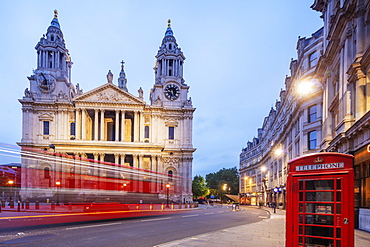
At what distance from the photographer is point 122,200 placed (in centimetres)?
2834

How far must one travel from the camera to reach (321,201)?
683cm

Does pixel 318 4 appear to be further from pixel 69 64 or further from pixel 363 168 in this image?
pixel 69 64

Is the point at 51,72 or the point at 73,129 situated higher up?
the point at 51,72

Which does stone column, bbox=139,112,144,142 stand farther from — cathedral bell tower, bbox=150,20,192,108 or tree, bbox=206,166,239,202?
tree, bbox=206,166,239,202

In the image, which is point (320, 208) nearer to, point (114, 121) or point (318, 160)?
point (318, 160)

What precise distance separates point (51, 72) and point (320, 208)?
67.5 m

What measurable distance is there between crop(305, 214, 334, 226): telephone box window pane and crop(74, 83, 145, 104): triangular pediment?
55152 mm

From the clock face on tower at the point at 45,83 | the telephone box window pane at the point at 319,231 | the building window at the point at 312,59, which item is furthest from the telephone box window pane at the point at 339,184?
the clock face on tower at the point at 45,83

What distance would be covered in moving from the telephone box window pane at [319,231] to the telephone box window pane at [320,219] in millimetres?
113

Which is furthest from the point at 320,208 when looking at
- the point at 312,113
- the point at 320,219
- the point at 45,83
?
the point at 45,83

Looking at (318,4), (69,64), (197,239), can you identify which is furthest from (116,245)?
(69,64)

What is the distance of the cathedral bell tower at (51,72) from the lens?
204 feet

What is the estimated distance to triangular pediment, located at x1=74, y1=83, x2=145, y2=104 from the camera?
59062 millimetres

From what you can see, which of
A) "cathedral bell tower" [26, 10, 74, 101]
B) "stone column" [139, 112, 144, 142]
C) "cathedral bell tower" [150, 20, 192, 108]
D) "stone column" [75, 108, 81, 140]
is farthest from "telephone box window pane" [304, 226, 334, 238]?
"cathedral bell tower" [26, 10, 74, 101]
